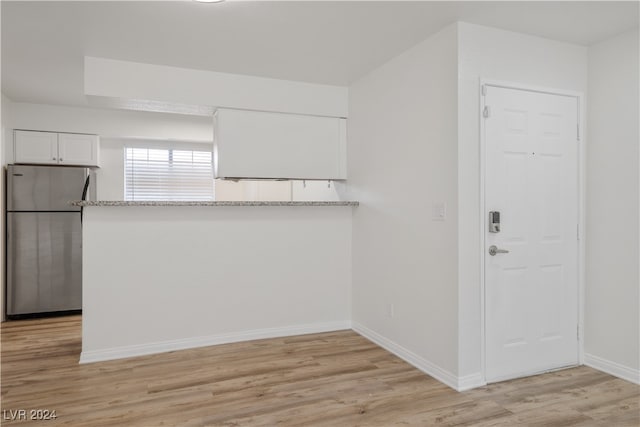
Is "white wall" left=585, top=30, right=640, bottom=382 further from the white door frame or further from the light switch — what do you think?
the light switch

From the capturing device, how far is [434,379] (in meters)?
2.84

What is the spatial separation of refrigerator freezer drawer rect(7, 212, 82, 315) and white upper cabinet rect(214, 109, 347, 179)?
227cm

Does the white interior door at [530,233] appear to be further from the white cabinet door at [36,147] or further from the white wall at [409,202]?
the white cabinet door at [36,147]

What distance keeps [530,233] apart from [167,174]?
447 centimetres

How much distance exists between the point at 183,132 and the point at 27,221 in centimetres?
200

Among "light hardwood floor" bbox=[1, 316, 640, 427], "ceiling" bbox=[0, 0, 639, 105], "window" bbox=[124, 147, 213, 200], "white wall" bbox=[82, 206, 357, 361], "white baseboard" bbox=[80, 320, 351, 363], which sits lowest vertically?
"light hardwood floor" bbox=[1, 316, 640, 427]

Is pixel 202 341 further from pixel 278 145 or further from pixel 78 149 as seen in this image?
pixel 78 149

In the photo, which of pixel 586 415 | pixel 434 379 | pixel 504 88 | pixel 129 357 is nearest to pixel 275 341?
pixel 129 357

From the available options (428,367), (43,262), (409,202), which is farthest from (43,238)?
(428,367)

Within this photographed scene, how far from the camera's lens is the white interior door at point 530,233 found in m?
2.78

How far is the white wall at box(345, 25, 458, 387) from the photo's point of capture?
2.76 m

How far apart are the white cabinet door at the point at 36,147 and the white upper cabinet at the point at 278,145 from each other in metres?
2.33

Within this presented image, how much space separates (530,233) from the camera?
Answer: 2.90m

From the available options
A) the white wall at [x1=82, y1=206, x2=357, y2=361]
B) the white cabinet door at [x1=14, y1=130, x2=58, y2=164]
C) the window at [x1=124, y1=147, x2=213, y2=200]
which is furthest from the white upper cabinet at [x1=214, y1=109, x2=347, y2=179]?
the white cabinet door at [x1=14, y1=130, x2=58, y2=164]
